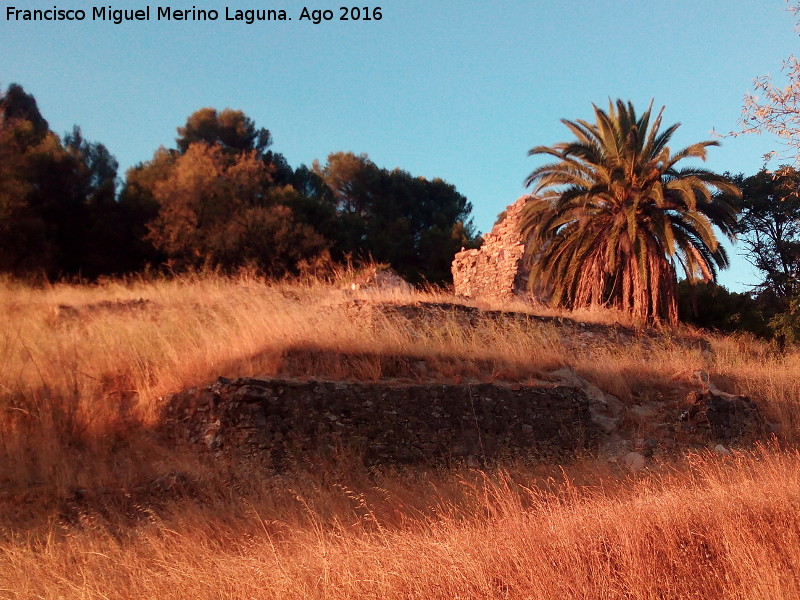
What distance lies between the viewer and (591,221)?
1827cm

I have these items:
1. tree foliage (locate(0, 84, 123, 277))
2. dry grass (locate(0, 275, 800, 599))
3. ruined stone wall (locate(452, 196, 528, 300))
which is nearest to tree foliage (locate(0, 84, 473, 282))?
tree foliage (locate(0, 84, 123, 277))

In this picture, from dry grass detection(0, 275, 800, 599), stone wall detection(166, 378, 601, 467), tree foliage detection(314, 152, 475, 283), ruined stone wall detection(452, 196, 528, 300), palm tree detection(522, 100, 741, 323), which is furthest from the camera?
tree foliage detection(314, 152, 475, 283)

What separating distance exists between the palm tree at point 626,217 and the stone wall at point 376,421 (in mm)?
9999

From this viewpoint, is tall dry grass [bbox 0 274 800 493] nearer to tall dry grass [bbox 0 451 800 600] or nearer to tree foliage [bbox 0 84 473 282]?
tall dry grass [bbox 0 451 800 600]

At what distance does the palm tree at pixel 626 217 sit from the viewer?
17.2 m

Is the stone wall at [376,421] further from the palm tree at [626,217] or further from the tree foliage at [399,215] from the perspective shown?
the tree foliage at [399,215]

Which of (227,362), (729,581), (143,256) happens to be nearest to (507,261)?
(143,256)

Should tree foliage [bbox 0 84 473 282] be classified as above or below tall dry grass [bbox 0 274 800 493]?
above

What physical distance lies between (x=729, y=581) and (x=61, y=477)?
5.54 m

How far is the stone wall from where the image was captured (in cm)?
700

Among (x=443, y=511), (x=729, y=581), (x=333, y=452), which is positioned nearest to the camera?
(x=729, y=581)

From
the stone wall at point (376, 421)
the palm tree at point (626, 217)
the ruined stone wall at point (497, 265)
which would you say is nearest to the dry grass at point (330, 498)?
the stone wall at point (376, 421)

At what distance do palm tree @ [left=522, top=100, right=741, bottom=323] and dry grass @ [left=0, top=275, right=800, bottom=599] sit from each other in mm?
6057

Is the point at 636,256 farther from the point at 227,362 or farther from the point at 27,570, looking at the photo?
the point at 27,570
